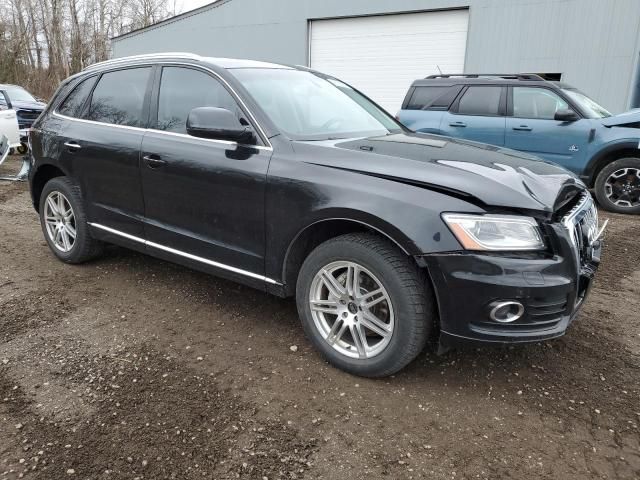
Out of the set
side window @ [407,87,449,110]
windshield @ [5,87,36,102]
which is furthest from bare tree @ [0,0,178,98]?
side window @ [407,87,449,110]

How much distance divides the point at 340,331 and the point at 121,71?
275cm

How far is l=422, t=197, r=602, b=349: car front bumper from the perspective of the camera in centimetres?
237

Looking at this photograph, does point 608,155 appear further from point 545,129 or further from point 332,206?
point 332,206

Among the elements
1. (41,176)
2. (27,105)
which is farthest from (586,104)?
(27,105)

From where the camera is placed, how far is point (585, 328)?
11.5ft

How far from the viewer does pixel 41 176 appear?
4672 millimetres

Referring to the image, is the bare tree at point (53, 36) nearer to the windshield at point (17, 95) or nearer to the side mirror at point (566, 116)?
the windshield at point (17, 95)

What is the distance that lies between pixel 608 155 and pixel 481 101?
209 centimetres

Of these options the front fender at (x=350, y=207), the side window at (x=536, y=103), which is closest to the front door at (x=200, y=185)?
the front fender at (x=350, y=207)

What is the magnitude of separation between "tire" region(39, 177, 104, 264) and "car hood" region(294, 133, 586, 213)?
2.31 metres

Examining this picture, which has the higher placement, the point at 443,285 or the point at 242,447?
the point at 443,285

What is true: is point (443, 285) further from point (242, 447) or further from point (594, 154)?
point (594, 154)

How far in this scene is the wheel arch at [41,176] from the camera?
453cm

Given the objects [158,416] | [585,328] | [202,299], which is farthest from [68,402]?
[585,328]
